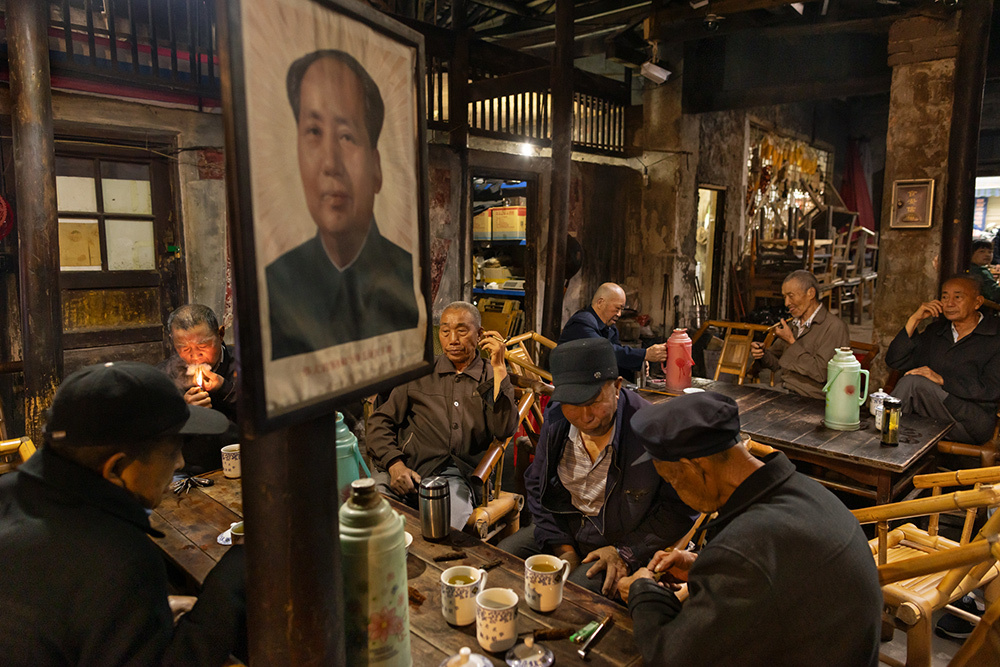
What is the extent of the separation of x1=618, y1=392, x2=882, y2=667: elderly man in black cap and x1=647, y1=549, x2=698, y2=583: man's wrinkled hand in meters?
0.28

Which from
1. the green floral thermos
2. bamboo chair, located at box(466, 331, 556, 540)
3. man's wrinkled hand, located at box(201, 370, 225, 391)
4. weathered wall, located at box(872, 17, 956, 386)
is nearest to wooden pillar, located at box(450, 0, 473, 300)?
bamboo chair, located at box(466, 331, 556, 540)

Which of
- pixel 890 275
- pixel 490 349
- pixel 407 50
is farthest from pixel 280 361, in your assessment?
pixel 890 275

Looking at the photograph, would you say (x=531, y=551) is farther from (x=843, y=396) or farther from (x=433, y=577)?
(x=843, y=396)

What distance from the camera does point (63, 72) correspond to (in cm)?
460

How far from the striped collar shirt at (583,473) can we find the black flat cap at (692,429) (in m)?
0.90

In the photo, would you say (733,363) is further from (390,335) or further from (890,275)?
(390,335)

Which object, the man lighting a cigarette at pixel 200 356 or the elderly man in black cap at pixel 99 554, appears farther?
the man lighting a cigarette at pixel 200 356

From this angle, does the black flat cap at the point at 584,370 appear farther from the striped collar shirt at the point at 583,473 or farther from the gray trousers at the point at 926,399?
the gray trousers at the point at 926,399

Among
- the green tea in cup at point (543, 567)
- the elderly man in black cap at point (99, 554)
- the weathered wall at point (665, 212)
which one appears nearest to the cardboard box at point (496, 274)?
the weathered wall at point (665, 212)

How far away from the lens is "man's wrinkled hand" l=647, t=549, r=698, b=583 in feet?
6.16

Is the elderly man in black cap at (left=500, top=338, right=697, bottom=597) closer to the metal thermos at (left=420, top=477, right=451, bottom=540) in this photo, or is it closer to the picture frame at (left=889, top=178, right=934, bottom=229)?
the metal thermos at (left=420, top=477, right=451, bottom=540)

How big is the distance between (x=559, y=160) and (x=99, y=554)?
6.35 metres

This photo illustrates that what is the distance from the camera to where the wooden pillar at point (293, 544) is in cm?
98

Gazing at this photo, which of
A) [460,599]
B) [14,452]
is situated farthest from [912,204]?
[14,452]
